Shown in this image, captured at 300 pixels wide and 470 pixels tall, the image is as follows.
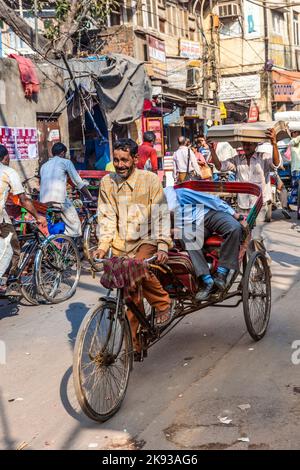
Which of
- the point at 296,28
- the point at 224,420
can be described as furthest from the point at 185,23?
the point at 224,420

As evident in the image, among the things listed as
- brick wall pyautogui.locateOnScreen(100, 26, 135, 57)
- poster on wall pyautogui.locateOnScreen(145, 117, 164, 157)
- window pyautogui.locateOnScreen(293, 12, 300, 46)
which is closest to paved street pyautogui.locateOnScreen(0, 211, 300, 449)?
poster on wall pyautogui.locateOnScreen(145, 117, 164, 157)

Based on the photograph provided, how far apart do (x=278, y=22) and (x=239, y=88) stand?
582cm

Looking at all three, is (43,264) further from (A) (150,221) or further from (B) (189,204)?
(A) (150,221)

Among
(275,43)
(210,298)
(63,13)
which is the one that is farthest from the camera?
(275,43)

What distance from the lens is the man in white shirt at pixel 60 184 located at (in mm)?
8797

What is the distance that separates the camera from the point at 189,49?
1059 inches

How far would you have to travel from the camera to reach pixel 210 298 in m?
5.36

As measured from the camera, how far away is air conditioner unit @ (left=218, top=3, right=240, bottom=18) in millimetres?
32719

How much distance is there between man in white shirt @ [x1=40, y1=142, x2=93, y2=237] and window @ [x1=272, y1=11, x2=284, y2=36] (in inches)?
1122

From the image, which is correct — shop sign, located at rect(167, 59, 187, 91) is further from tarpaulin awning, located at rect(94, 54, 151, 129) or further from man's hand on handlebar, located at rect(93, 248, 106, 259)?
man's hand on handlebar, located at rect(93, 248, 106, 259)

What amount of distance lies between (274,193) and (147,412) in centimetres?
1125

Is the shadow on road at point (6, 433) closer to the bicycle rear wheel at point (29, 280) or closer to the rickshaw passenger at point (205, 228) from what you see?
the rickshaw passenger at point (205, 228)
